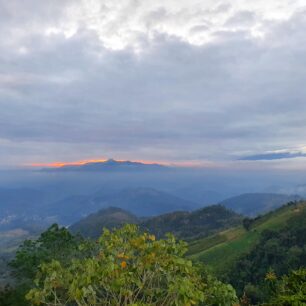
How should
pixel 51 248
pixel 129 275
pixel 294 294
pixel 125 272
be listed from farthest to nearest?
pixel 51 248, pixel 294 294, pixel 129 275, pixel 125 272

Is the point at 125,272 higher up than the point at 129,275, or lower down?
higher up

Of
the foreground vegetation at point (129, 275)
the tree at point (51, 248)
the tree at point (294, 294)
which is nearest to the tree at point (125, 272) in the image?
the foreground vegetation at point (129, 275)

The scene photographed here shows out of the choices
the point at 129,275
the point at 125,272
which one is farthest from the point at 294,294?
the point at 125,272


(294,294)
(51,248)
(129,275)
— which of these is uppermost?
(129,275)

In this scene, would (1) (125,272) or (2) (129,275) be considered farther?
(2) (129,275)

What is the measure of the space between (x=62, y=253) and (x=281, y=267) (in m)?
118

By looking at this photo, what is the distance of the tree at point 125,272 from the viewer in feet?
59.0

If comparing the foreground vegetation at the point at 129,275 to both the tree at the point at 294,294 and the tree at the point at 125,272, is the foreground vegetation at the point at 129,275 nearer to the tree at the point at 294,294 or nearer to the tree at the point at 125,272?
the tree at the point at 125,272

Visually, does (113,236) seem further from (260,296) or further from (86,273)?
(260,296)

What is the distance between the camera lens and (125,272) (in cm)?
1892

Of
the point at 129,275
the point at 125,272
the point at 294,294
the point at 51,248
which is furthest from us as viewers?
the point at 51,248

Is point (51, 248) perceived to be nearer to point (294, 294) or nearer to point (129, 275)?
point (294, 294)

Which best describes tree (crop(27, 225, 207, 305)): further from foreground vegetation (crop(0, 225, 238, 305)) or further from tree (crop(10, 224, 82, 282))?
tree (crop(10, 224, 82, 282))

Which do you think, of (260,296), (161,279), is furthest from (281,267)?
(161,279)
